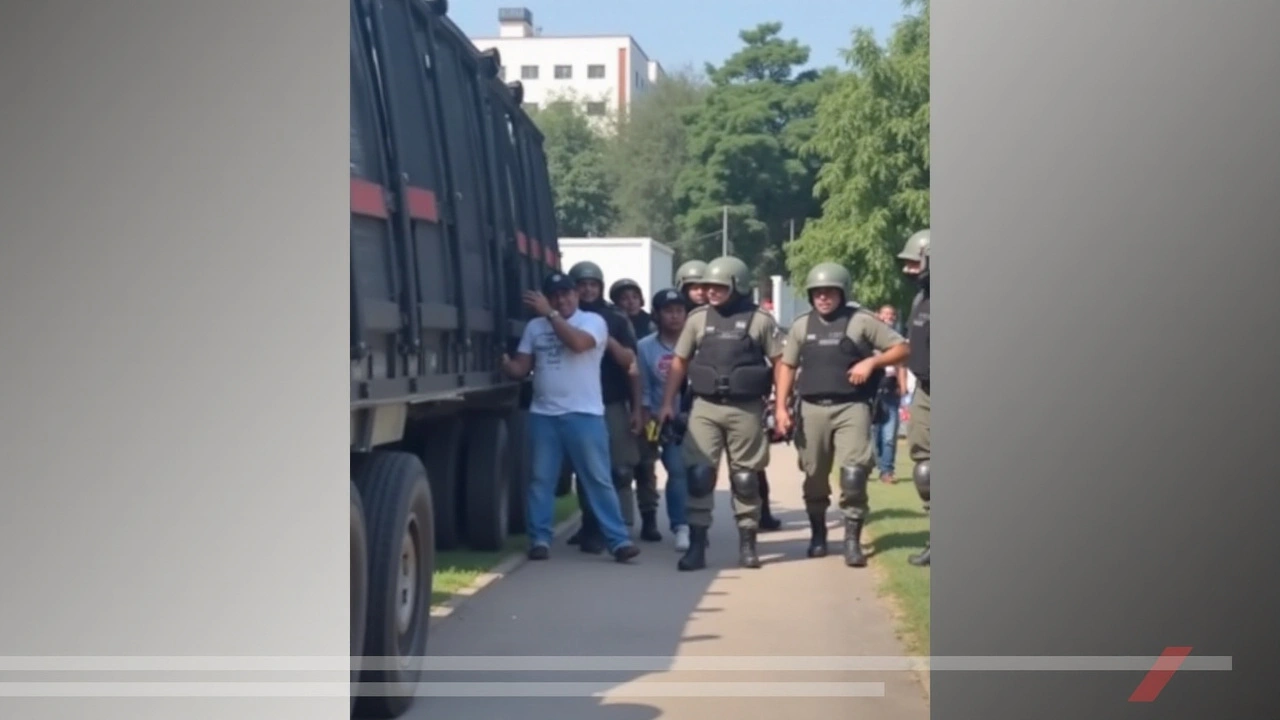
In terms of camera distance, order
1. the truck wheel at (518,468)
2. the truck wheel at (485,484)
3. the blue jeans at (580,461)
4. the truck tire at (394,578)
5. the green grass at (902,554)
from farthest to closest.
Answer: the truck wheel at (518,468) → the truck wheel at (485,484) → the blue jeans at (580,461) → the green grass at (902,554) → the truck tire at (394,578)

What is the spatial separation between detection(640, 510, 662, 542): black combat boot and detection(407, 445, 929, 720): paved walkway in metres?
0.18

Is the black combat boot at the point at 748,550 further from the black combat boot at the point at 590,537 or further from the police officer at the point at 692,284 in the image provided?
the black combat boot at the point at 590,537

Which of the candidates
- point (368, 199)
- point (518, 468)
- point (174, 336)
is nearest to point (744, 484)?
point (518, 468)

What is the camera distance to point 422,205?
8.47 m

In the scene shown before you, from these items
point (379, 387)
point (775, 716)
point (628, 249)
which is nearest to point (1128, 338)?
point (775, 716)

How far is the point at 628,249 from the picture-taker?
14773 mm

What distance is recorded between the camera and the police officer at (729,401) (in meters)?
11.3

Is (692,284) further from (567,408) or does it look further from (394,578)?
(394,578)

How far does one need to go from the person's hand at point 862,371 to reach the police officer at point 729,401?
0.55 meters

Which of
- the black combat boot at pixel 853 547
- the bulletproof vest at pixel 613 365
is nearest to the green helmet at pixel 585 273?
the bulletproof vest at pixel 613 365

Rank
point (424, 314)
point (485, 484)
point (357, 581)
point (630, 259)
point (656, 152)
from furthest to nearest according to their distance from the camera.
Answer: point (630, 259) → point (485, 484) → point (656, 152) → point (424, 314) → point (357, 581)

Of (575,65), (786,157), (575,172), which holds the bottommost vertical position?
(786,157)

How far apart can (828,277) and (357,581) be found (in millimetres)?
5379

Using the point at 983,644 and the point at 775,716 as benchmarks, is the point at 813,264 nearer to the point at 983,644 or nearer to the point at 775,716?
the point at 775,716
